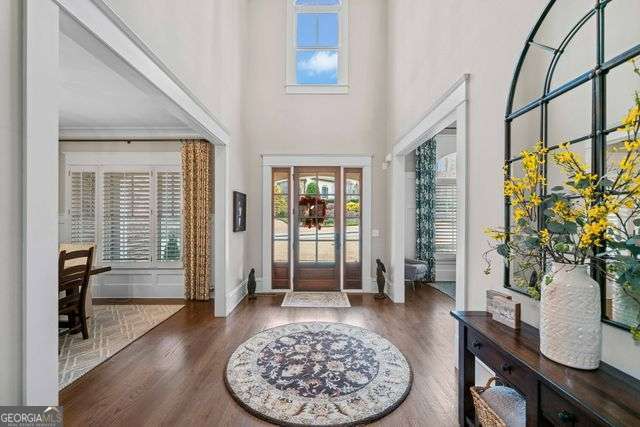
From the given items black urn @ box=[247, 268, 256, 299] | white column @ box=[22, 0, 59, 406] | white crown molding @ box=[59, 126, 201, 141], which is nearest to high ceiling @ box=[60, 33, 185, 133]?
white crown molding @ box=[59, 126, 201, 141]

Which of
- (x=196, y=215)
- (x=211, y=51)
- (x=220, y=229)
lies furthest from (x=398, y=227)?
(x=211, y=51)

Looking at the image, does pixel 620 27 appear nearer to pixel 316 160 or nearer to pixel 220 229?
pixel 220 229

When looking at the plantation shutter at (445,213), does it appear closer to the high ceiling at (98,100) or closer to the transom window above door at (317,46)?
the transom window above door at (317,46)

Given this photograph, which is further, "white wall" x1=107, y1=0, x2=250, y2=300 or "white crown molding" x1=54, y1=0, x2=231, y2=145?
"white wall" x1=107, y1=0, x2=250, y2=300

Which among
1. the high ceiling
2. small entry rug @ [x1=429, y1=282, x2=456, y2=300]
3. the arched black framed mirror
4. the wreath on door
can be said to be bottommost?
small entry rug @ [x1=429, y1=282, x2=456, y2=300]

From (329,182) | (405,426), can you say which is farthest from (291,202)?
(405,426)

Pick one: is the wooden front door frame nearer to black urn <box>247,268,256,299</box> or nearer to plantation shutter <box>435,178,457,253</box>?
black urn <box>247,268,256,299</box>

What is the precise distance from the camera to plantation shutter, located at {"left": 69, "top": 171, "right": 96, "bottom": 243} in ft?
16.0

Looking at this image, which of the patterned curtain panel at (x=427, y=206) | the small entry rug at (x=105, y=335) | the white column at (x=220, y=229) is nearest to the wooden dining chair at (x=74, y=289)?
the small entry rug at (x=105, y=335)

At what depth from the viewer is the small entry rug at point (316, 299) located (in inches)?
180

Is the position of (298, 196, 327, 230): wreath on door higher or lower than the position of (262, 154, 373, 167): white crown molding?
lower

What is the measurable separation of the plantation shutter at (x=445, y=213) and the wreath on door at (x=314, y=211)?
8.46 ft

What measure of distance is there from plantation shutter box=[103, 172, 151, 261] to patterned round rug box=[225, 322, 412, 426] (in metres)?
3.03

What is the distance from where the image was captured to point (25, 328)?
48.3 inches
